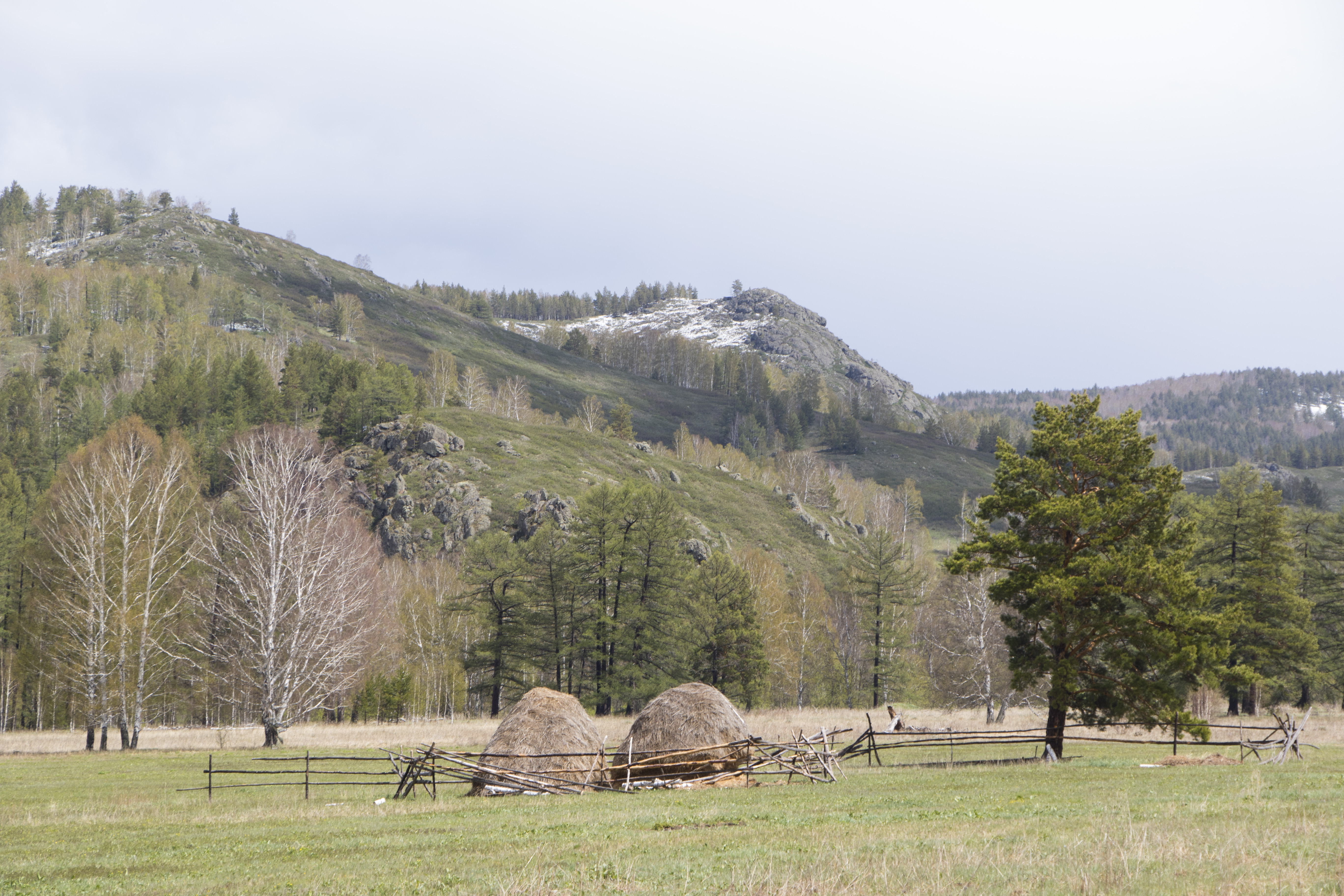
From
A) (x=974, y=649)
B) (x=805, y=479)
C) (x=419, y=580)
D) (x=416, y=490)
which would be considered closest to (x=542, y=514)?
(x=416, y=490)

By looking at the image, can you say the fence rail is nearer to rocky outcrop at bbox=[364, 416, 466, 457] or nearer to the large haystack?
the large haystack

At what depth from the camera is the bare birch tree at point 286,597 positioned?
137ft

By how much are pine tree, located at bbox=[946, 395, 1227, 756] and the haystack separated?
1394 centimetres

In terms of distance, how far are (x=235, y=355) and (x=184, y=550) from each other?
109 meters

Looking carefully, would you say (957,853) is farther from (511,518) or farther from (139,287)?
(139,287)

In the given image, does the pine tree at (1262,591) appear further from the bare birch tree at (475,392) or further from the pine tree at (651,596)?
the bare birch tree at (475,392)

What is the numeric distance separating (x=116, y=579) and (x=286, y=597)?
7943mm

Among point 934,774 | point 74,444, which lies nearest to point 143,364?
point 74,444

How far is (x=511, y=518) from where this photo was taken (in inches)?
4254

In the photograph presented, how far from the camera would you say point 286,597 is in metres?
43.5

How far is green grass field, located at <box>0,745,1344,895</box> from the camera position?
10531 mm

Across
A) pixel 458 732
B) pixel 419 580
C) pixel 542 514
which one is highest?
pixel 542 514

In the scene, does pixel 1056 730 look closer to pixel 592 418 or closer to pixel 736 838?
pixel 736 838

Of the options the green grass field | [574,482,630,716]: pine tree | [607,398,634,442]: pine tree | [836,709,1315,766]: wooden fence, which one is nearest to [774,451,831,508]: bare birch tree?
[607,398,634,442]: pine tree
